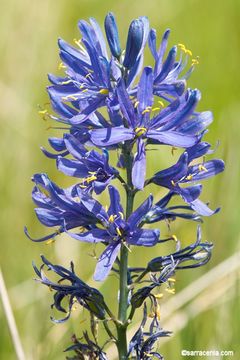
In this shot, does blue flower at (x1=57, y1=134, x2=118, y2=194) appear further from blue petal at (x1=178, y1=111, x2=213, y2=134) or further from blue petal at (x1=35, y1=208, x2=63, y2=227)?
blue petal at (x1=178, y1=111, x2=213, y2=134)


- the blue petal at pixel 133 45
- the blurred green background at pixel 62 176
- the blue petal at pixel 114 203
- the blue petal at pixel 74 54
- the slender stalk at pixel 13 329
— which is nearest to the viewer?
the blue petal at pixel 114 203

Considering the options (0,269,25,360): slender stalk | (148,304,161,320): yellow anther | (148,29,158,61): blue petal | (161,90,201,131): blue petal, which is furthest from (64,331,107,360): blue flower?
(148,29,158,61): blue petal

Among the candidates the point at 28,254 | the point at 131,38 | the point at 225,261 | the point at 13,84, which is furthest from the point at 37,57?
the point at 131,38

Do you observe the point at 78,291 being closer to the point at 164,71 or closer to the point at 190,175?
the point at 190,175

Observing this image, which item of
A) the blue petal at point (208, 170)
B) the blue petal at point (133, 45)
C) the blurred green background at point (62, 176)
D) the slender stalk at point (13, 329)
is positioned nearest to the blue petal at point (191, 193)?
the blue petal at point (208, 170)

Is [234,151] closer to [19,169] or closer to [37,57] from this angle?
[19,169]

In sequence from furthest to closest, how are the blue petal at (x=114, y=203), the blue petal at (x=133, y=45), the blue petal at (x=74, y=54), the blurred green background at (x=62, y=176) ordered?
1. the blurred green background at (x=62, y=176)
2. the blue petal at (x=74, y=54)
3. the blue petal at (x=133, y=45)
4. the blue petal at (x=114, y=203)

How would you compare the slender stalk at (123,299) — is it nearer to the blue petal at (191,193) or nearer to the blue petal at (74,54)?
the blue petal at (191,193)

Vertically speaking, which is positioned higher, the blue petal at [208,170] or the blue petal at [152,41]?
the blue petal at [152,41]
